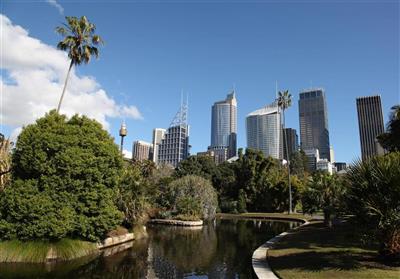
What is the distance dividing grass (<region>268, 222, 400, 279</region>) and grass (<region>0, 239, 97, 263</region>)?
1039 centimetres

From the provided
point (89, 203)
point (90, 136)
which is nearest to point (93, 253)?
point (89, 203)

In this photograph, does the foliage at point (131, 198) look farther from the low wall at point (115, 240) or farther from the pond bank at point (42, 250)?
the pond bank at point (42, 250)

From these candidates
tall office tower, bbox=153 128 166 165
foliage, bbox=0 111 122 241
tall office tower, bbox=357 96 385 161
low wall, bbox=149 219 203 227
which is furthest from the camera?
tall office tower, bbox=153 128 166 165

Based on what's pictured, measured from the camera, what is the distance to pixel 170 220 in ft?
132

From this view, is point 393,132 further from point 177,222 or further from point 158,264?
point 158,264

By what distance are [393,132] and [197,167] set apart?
4301cm

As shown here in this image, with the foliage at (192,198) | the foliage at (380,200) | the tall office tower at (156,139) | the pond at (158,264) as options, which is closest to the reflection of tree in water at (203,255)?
the pond at (158,264)

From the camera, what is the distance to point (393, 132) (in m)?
31.1

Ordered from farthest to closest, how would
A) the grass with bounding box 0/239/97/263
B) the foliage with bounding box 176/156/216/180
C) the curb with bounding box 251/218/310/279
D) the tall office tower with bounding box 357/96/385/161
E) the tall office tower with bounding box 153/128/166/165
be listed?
1. the tall office tower with bounding box 153/128/166/165
2. the tall office tower with bounding box 357/96/385/161
3. the foliage with bounding box 176/156/216/180
4. the grass with bounding box 0/239/97/263
5. the curb with bounding box 251/218/310/279

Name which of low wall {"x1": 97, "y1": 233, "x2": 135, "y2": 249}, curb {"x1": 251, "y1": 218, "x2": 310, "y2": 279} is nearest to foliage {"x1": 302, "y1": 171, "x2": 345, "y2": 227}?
curb {"x1": 251, "y1": 218, "x2": 310, "y2": 279}

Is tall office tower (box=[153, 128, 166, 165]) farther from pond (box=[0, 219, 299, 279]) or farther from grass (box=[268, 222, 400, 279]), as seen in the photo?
grass (box=[268, 222, 400, 279])

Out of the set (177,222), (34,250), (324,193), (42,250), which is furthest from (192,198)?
(34,250)

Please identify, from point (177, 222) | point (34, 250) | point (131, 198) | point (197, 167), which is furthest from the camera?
point (197, 167)

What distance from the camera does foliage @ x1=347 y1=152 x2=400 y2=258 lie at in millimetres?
12727
